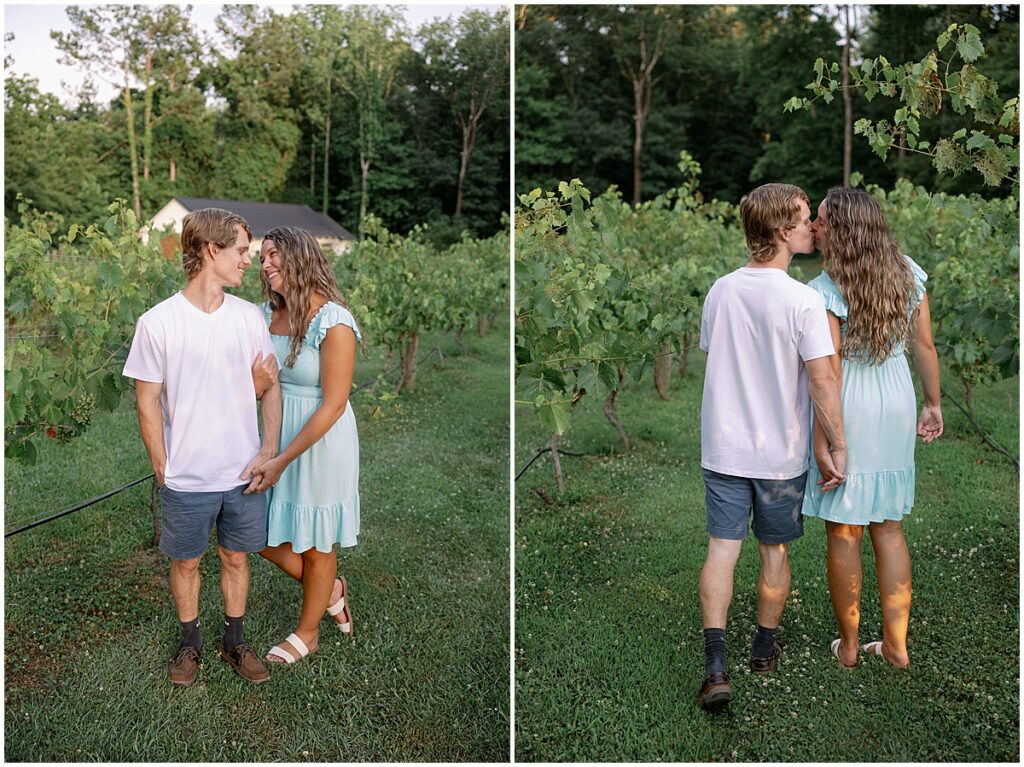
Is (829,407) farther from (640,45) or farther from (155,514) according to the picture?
(640,45)

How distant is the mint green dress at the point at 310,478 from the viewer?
2.34 meters

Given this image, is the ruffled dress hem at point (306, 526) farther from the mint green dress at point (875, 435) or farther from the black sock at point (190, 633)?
the mint green dress at point (875, 435)

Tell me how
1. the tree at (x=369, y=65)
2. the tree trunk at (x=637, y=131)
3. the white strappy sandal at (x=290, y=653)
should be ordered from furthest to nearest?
the tree trunk at (x=637, y=131) < the tree at (x=369, y=65) < the white strappy sandal at (x=290, y=653)

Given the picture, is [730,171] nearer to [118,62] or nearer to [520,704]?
[118,62]

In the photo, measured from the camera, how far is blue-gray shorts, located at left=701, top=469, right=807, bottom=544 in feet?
7.38

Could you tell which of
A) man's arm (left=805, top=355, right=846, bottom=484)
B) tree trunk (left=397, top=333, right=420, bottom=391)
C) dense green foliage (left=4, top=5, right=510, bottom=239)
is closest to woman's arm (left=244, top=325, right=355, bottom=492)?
man's arm (left=805, top=355, right=846, bottom=484)

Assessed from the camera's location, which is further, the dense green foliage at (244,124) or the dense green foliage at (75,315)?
the dense green foliage at (244,124)

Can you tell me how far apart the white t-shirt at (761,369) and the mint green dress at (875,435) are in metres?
0.13

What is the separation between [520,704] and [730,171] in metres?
20.9

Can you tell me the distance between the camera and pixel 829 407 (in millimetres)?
2152

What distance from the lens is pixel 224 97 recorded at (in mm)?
5297

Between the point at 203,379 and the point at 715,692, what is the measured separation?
4.97 ft

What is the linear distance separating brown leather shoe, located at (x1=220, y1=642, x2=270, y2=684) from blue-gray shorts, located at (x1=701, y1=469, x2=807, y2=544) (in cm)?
129

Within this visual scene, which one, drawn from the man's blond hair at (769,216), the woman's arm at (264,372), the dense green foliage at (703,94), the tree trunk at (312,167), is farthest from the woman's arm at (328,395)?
the dense green foliage at (703,94)
